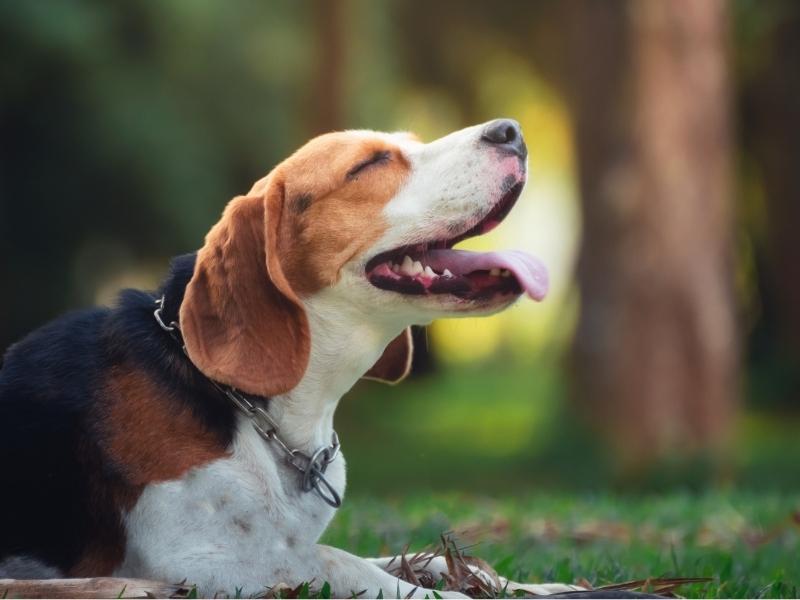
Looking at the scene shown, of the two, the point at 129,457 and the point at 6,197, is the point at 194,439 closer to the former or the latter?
the point at 129,457

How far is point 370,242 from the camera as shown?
15.0ft

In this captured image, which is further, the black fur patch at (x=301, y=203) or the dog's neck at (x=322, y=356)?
the black fur patch at (x=301, y=203)

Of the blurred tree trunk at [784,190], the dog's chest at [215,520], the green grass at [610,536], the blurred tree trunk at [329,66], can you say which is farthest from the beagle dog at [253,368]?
the blurred tree trunk at [784,190]

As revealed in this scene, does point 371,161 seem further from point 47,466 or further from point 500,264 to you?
point 47,466

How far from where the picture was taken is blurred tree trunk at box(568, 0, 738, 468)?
11.9 metres

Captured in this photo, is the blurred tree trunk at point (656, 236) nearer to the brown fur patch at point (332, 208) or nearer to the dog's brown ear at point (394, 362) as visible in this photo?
the dog's brown ear at point (394, 362)

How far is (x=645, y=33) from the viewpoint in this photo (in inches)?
475

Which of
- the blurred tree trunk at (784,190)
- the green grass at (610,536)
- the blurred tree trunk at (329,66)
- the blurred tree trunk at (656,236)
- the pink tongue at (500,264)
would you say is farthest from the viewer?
the blurred tree trunk at (784,190)

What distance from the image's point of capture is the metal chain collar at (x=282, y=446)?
14.4 feet

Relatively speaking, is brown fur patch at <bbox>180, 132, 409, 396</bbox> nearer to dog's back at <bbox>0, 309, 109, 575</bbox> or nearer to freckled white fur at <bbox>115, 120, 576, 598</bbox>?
freckled white fur at <bbox>115, 120, 576, 598</bbox>

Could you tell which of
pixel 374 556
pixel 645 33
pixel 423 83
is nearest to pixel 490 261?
pixel 374 556

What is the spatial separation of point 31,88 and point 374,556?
557 inches

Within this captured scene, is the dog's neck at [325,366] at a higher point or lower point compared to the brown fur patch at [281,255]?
lower

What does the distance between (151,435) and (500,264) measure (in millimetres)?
1334
